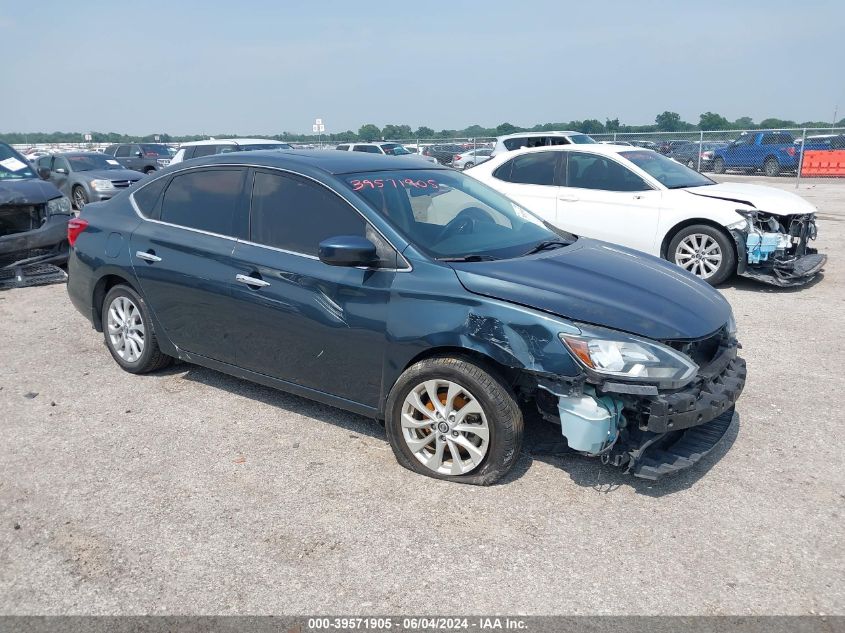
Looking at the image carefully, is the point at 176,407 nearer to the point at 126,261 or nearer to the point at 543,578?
the point at 126,261

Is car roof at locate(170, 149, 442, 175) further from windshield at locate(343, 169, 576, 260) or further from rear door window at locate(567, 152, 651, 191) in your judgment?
rear door window at locate(567, 152, 651, 191)

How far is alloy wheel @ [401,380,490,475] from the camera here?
11.8 ft

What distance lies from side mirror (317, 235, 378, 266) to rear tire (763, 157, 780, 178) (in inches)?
1012

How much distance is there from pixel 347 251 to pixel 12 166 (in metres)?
7.64

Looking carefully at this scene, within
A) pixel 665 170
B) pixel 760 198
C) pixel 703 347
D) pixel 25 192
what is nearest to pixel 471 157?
pixel 665 170

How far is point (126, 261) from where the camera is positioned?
16.5ft

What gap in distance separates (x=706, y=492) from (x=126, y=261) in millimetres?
4089

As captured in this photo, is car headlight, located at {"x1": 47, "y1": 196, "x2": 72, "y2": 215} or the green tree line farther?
the green tree line

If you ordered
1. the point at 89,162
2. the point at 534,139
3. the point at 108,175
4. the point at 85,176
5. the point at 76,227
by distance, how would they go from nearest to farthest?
the point at 76,227 → the point at 85,176 → the point at 108,175 → the point at 89,162 → the point at 534,139

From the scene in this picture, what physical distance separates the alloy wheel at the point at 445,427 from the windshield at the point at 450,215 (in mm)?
760

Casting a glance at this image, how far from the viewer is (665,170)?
8797mm

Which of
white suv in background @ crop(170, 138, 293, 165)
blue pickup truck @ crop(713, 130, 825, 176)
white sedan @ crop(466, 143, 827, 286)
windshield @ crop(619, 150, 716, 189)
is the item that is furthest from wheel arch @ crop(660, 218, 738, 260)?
blue pickup truck @ crop(713, 130, 825, 176)

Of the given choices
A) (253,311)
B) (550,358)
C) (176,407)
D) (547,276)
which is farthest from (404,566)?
(176,407)

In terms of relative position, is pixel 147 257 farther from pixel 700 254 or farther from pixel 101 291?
pixel 700 254
